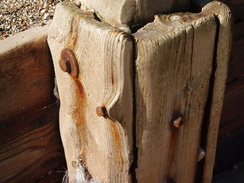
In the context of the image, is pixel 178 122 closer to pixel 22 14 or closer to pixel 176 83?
pixel 176 83

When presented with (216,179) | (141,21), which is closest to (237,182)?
(216,179)

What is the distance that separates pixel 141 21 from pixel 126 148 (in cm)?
50

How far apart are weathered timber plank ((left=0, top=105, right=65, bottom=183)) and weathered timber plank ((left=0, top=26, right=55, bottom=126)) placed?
0.06 meters

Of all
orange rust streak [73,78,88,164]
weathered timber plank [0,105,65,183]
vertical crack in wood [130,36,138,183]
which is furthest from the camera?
weathered timber plank [0,105,65,183]

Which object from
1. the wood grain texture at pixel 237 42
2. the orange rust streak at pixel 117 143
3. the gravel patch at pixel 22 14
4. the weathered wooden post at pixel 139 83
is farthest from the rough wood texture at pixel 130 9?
the wood grain texture at pixel 237 42

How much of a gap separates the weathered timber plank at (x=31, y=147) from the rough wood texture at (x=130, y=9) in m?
0.70

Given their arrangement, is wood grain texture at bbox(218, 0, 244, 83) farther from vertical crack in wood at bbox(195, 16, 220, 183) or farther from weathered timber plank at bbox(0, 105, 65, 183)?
weathered timber plank at bbox(0, 105, 65, 183)

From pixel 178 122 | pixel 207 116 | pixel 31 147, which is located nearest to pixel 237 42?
pixel 207 116

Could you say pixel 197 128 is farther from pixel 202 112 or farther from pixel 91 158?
pixel 91 158

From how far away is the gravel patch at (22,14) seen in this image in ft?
6.79

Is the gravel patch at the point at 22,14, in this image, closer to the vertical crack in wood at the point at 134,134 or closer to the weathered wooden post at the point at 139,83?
the weathered wooden post at the point at 139,83

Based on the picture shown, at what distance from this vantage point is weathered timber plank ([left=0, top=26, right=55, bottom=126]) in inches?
69.6

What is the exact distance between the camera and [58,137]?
210 cm

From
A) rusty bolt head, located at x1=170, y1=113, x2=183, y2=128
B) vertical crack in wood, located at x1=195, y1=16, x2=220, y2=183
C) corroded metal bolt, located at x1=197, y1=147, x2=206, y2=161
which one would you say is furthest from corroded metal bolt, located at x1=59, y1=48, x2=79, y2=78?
corroded metal bolt, located at x1=197, y1=147, x2=206, y2=161
